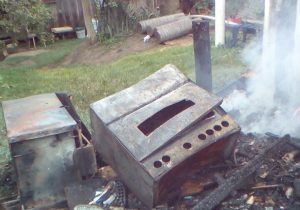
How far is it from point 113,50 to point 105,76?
12.9 ft

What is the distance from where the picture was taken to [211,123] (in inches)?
149

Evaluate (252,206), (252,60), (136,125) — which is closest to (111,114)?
(136,125)

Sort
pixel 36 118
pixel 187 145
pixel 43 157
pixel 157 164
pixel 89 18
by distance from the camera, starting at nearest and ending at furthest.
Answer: pixel 157 164 → pixel 187 145 → pixel 43 157 → pixel 36 118 → pixel 89 18

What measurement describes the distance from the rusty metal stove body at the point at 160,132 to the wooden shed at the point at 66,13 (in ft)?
49.4

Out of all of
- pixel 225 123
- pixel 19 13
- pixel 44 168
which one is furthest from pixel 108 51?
pixel 225 123

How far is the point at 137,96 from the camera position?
410 centimetres

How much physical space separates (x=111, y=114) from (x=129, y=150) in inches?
20.9

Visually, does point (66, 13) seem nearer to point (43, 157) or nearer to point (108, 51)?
point (108, 51)

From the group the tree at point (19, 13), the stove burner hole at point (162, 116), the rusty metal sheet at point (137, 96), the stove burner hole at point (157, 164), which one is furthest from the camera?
the tree at point (19, 13)

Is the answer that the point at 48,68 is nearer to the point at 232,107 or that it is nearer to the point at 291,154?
the point at 232,107

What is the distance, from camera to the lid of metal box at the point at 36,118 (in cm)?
387

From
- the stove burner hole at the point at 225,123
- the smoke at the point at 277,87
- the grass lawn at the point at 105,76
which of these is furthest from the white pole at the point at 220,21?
the stove burner hole at the point at 225,123

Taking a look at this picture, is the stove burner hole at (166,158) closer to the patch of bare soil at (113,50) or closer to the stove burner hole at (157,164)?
the stove burner hole at (157,164)

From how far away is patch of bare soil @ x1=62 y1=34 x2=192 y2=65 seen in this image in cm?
1227
